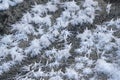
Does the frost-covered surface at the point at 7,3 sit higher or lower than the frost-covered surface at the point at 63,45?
higher

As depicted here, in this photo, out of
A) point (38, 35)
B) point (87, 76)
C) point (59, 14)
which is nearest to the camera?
point (87, 76)

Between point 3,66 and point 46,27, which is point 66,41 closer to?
point 46,27

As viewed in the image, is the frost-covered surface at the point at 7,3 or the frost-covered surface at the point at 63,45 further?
the frost-covered surface at the point at 7,3

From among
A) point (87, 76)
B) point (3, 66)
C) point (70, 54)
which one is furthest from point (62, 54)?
point (3, 66)

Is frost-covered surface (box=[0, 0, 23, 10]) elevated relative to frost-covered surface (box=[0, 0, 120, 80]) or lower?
elevated

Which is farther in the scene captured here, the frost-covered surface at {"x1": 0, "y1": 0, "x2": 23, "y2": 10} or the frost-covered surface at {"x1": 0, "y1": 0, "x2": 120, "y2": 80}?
the frost-covered surface at {"x1": 0, "y1": 0, "x2": 23, "y2": 10}

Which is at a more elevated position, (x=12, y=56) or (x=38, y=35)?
(x=38, y=35)

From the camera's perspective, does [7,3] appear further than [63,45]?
Yes

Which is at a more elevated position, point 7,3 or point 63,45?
point 7,3
